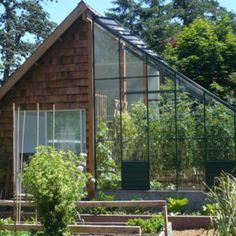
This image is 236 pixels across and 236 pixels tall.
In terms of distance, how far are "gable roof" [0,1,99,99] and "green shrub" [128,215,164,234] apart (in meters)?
5.48

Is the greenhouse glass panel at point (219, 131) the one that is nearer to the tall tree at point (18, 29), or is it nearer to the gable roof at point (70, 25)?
the gable roof at point (70, 25)

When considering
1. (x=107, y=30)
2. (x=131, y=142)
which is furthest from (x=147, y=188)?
(x=107, y=30)

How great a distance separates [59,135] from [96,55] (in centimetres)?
212

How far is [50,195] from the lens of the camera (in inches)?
308

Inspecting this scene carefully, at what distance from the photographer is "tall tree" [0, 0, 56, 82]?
1216 inches

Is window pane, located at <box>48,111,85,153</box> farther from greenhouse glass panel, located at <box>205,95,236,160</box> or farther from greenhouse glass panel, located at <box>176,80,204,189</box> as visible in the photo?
greenhouse glass panel, located at <box>205,95,236,160</box>

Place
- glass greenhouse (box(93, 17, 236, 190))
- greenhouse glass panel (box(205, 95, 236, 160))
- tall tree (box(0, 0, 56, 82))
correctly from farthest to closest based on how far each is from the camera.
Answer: tall tree (box(0, 0, 56, 82)), glass greenhouse (box(93, 17, 236, 190)), greenhouse glass panel (box(205, 95, 236, 160))

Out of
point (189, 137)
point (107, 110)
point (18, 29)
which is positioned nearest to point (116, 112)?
point (107, 110)

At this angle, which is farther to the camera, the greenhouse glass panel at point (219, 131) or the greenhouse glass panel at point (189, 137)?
the greenhouse glass panel at point (189, 137)

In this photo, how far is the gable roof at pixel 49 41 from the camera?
1281 cm

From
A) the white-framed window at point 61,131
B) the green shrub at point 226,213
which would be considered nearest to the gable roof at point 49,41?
the white-framed window at point 61,131

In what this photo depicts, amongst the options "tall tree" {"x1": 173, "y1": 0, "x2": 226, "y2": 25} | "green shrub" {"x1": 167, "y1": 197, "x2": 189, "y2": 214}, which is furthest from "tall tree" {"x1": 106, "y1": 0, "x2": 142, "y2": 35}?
"green shrub" {"x1": 167, "y1": 197, "x2": 189, "y2": 214}

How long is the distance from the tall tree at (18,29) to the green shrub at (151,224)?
72.3ft

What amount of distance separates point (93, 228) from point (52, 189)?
0.86m
